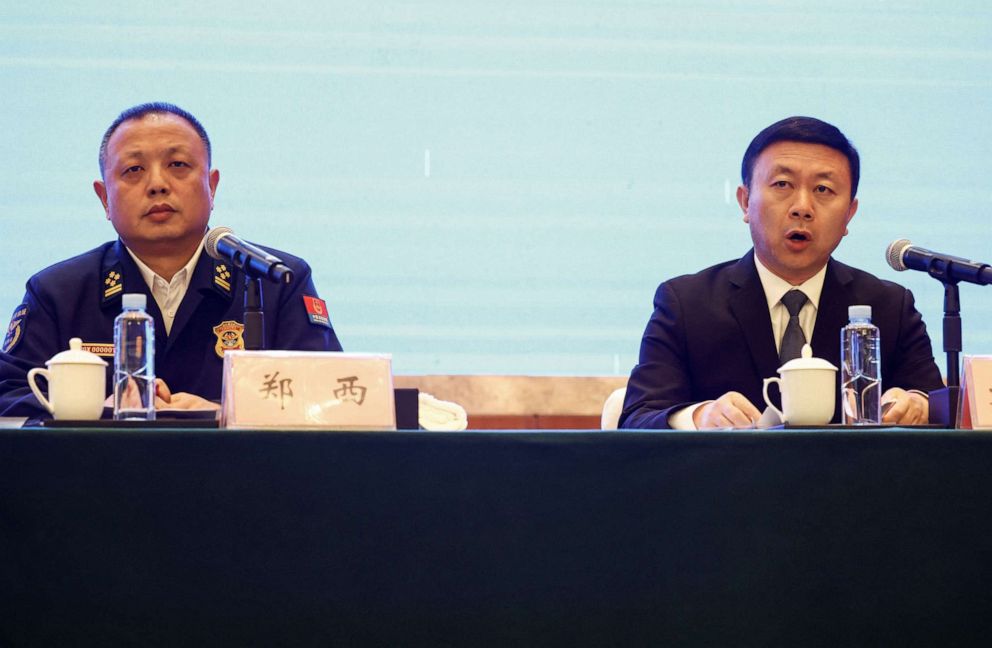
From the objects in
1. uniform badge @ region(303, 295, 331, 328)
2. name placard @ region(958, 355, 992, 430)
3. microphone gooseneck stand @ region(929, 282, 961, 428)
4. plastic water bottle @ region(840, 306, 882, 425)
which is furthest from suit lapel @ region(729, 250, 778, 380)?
uniform badge @ region(303, 295, 331, 328)

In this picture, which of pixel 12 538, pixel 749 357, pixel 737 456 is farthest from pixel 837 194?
pixel 12 538

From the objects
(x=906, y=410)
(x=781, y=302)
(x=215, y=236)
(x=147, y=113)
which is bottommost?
(x=906, y=410)

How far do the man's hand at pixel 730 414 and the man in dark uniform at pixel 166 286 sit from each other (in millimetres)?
946

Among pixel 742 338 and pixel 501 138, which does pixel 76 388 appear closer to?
pixel 742 338

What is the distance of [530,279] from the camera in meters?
3.45

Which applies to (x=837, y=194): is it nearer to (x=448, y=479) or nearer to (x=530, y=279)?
(x=530, y=279)

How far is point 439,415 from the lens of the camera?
1.99m

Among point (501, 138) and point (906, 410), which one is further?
point (501, 138)

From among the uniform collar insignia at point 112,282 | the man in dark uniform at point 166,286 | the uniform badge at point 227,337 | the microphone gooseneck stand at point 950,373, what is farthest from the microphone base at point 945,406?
the uniform collar insignia at point 112,282

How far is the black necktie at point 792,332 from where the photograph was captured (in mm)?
2611

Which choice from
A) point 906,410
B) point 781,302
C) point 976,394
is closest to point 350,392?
point 976,394

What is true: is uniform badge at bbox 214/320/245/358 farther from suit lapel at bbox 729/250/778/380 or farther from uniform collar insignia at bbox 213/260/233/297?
suit lapel at bbox 729/250/778/380

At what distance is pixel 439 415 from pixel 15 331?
114 centimetres

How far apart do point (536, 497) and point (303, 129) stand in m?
2.11
